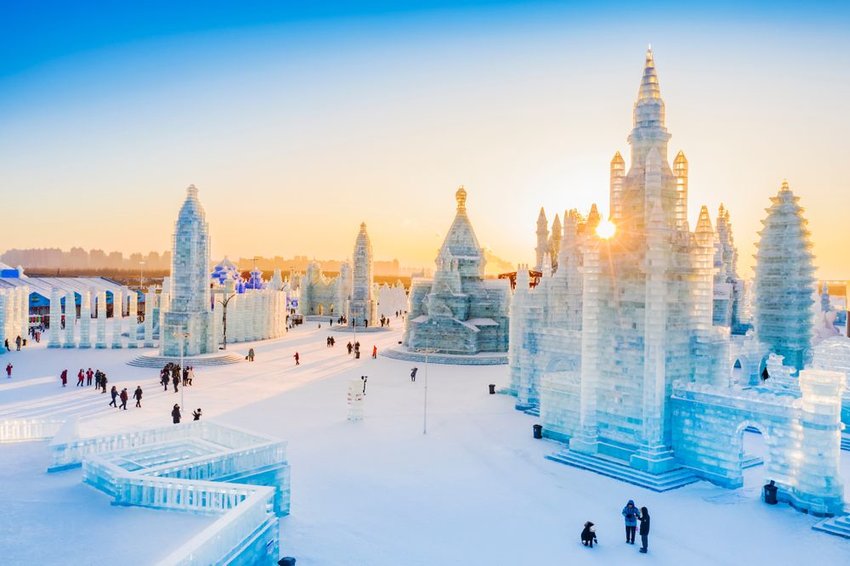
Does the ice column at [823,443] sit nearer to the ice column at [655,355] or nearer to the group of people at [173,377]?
the ice column at [655,355]

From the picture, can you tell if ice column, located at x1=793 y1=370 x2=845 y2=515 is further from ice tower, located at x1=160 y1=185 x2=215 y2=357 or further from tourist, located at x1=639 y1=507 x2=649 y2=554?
ice tower, located at x1=160 y1=185 x2=215 y2=357

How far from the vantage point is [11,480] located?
45.5ft

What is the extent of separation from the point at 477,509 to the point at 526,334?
46.0 ft

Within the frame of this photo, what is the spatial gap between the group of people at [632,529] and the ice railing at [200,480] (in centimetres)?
681

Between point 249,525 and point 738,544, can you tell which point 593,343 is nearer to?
point 738,544

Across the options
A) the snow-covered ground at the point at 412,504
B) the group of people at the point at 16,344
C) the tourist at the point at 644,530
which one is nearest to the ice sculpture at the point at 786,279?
the snow-covered ground at the point at 412,504

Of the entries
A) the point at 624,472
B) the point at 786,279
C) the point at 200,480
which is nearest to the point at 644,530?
the point at 624,472

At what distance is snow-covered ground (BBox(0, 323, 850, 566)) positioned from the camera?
1195 centimetres

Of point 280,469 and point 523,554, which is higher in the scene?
point 280,469

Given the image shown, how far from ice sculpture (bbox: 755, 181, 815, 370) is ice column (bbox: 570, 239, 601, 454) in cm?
1417

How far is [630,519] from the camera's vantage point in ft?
47.6

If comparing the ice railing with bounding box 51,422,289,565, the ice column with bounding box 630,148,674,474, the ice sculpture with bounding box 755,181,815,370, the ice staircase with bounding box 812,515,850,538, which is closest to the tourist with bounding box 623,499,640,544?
the ice staircase with bounding box 812,515,850,538

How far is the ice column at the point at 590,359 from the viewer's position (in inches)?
837

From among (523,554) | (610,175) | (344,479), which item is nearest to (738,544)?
(523,554)
